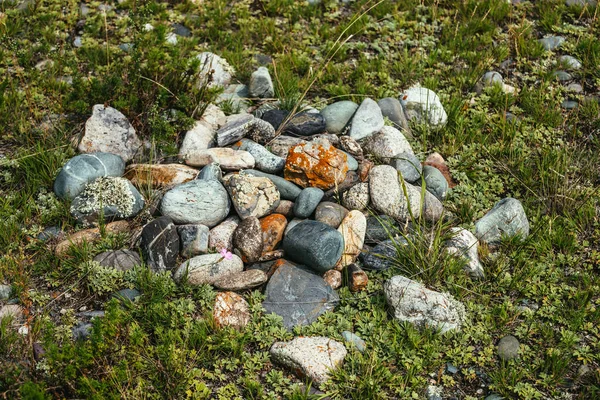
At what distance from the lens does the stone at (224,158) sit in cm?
576

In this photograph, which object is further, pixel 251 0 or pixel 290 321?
pixel 251 0

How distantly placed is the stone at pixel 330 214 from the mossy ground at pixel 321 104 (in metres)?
0.64

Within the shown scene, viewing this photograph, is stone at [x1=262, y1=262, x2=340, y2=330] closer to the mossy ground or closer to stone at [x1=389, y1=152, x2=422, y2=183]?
the mossy ground

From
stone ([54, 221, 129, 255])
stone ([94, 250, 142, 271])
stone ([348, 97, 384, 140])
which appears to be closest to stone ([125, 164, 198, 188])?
stone ([54, 221, 129, 255])

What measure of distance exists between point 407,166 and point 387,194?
54 cm

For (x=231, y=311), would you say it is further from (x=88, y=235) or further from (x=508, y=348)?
(x=508, y=348)

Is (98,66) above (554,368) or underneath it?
above

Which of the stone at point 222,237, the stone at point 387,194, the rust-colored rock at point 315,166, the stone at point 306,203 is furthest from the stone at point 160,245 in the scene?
the stone at point 387,194

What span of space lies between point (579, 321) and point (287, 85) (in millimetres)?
3651

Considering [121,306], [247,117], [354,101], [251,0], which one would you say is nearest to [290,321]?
[121,306]

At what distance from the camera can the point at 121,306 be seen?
481 centimetres

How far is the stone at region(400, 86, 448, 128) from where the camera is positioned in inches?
253

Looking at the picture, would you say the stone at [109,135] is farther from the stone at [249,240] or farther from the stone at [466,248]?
the stone at [466,248]

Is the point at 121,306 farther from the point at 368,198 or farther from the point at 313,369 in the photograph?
the point at 368,198
